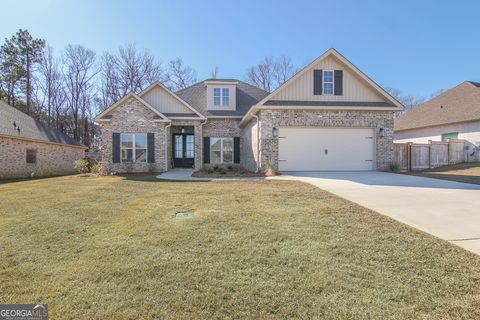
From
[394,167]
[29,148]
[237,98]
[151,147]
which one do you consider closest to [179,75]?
[237,98]

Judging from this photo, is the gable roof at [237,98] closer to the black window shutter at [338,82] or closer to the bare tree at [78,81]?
the black window shutter at [338,82]

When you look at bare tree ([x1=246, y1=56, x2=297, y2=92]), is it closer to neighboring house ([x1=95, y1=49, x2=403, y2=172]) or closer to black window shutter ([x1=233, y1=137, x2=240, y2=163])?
black window shutter ([x1=233, y1=137, x2=240, y2=163])

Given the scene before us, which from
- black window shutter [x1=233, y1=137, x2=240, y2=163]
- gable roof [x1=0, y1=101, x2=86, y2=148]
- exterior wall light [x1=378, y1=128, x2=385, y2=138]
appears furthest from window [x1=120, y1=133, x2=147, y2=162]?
exterior wall light [x1=378, y1=128, x2=385, y2=138]

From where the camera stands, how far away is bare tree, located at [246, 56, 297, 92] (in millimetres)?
33719

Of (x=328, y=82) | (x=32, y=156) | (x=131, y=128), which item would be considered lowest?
(x=32, y=156)

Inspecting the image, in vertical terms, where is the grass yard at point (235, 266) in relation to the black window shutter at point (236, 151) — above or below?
below

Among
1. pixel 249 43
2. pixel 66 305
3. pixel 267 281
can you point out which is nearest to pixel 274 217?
pixel 267 281

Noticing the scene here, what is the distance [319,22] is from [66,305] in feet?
57.7

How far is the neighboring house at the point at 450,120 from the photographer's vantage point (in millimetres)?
17516

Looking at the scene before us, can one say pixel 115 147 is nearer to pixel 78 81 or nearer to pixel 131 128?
pixel 131 128

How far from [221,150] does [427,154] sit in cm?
1266

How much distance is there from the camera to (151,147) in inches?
586

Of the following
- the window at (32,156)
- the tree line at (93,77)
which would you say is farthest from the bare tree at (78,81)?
the window at (32,156)

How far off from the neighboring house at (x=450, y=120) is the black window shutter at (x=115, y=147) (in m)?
22.3
